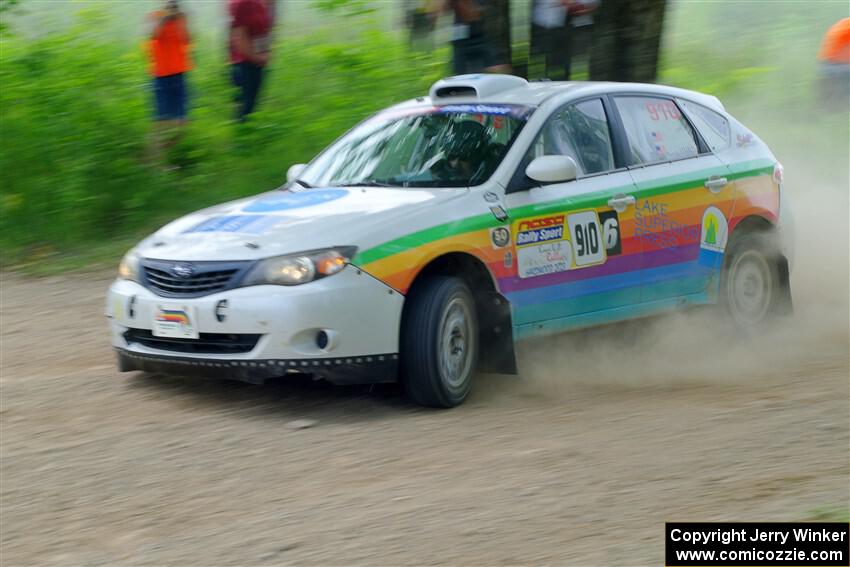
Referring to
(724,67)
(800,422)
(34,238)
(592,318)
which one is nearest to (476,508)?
(800,422)

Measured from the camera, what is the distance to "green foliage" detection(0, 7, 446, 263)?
38.9 feet

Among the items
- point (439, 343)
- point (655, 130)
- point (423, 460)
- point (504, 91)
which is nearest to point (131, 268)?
point (439, 343)

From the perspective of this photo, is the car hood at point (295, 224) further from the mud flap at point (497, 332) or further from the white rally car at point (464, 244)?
the mud flap at point (497, 332)

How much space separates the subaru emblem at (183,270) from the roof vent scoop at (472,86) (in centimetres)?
221

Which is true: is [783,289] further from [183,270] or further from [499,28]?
[499,28]

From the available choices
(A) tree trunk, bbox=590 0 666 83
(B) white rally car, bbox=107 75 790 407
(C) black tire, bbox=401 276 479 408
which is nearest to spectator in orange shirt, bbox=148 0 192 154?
(A) tree trunk, bbox=590 0 666 83

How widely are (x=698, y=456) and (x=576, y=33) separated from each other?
7689 mm

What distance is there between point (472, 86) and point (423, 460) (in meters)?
2.94

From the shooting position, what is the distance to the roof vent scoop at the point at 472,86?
8078 mm

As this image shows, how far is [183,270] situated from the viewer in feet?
22.1

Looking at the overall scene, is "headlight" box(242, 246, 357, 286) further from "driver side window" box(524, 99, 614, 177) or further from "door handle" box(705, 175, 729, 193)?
"door handle" box(705, 175, 729, 193)

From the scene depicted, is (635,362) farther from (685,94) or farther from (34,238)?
(34,238)

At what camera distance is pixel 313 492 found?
218 inches

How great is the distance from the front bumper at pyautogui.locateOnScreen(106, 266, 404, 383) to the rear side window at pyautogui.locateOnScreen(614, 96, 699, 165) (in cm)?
238
